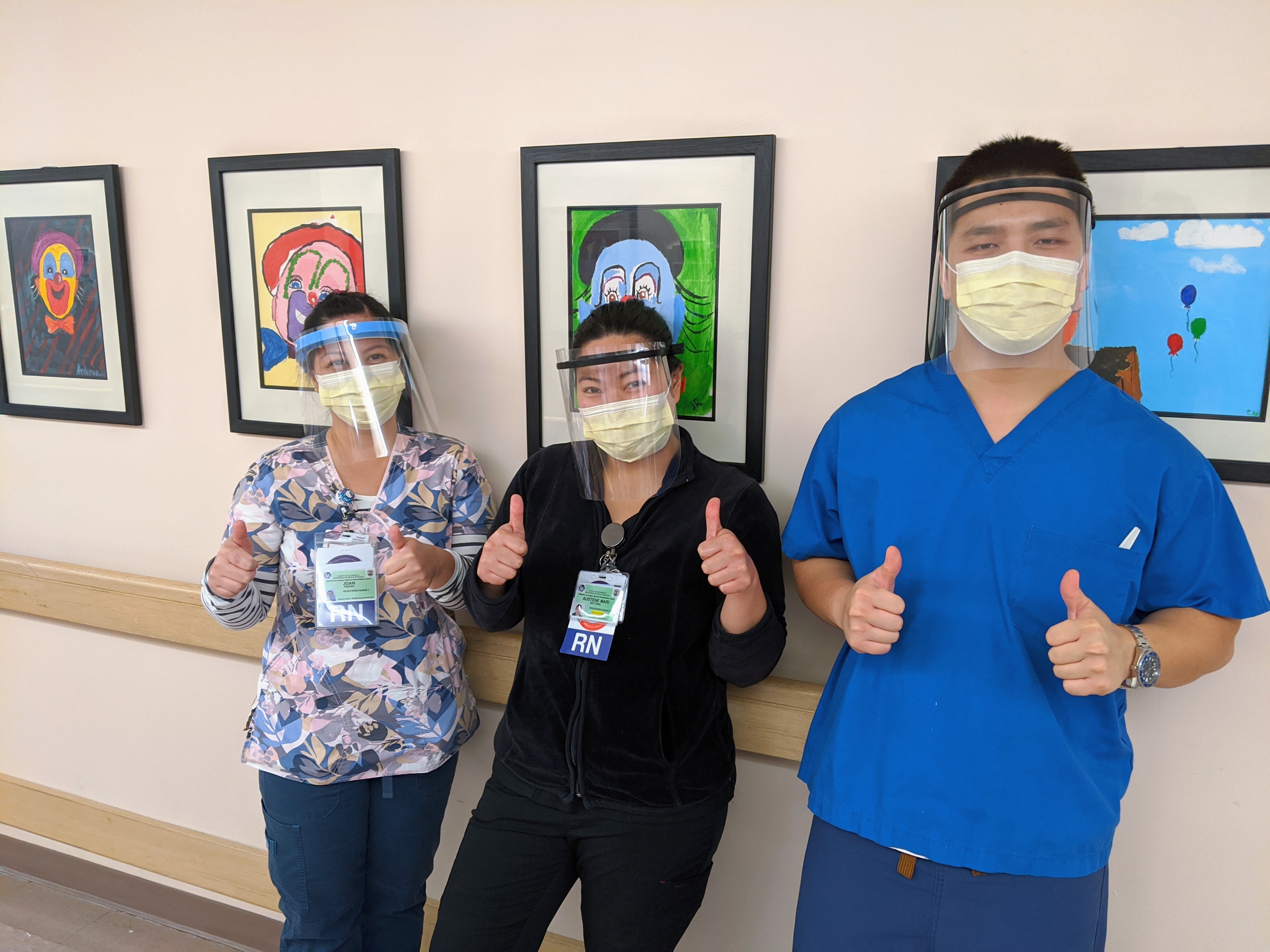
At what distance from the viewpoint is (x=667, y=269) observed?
6.30 feet

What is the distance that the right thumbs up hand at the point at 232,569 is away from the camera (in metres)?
1.82

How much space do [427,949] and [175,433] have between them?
5.84 feet

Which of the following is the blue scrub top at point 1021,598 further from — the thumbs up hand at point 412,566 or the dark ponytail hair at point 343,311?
the dark ponytail hair at point 343,311

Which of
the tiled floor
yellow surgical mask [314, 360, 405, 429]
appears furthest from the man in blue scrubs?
the tiled floor

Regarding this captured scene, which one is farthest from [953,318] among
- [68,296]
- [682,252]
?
[68,296]

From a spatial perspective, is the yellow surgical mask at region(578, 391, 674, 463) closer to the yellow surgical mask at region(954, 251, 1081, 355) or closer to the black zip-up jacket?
the black zip-up jacket

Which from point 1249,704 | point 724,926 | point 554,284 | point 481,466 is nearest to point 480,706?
point 481,466

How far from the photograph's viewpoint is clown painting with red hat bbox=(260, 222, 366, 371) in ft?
7.33

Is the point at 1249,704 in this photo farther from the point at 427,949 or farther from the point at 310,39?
the point at 310,39

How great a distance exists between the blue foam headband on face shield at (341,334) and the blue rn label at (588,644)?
2.69 ft

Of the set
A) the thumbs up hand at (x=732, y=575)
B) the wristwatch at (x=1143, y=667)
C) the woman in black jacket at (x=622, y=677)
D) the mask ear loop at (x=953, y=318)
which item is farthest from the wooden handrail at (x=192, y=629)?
the mask ear loop at (x=953, y=318)

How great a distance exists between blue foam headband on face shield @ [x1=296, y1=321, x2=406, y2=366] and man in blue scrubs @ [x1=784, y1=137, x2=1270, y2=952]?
1176 millimetres

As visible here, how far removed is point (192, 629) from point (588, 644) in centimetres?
161

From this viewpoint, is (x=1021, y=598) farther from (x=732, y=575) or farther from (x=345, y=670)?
(x=345, y=670)
